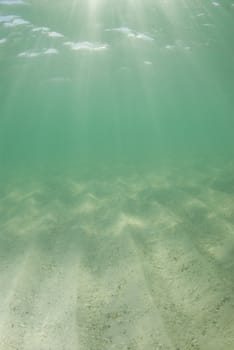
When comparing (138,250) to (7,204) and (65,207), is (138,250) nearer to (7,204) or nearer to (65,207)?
(65,207)

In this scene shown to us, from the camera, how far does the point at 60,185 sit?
1177 cm

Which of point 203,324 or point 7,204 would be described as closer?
point 203,324

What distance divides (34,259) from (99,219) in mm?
2242

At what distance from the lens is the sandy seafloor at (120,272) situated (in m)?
3.73

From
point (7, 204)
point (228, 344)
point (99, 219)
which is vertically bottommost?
point (7, 204)

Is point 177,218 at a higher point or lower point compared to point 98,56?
lower

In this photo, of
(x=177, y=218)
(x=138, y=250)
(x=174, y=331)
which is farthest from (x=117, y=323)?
(x=177, y=218)

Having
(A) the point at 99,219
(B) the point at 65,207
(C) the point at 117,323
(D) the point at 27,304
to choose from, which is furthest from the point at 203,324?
(B) the point at 65,207

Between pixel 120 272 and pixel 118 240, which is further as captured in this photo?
pixel 118 240

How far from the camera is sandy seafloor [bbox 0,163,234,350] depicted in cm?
373

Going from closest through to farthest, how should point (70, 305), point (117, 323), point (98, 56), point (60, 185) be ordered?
point (117, 323) → point (70, 305) → point (60, 185) → point (98, 56)

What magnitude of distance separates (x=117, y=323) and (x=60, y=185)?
844 centimetres

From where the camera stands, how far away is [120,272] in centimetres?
511

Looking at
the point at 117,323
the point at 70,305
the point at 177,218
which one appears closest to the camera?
the point at 117,323
